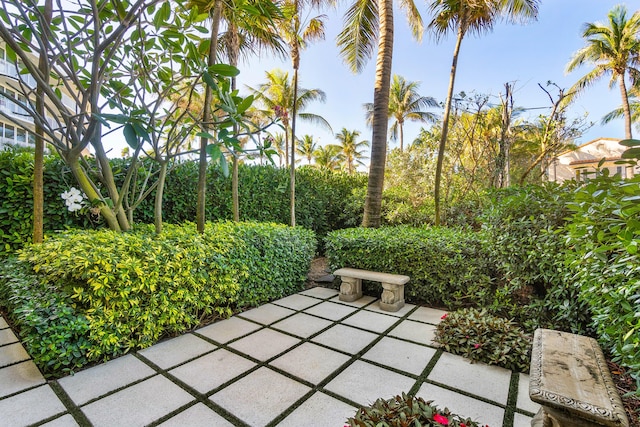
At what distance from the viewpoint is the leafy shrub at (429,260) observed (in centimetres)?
307

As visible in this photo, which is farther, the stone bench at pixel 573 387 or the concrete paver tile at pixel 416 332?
the concrete paver tile at pixel 416 332

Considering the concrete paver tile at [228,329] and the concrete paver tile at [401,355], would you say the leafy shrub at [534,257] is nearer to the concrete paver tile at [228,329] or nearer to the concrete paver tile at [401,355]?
the concrete paver tile at [401,355]

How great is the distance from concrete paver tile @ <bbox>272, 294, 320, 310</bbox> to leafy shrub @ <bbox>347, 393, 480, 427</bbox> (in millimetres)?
2196

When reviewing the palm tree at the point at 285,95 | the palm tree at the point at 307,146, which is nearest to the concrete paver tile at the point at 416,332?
the palm tree at the point at 285,95

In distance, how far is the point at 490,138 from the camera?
6250mm

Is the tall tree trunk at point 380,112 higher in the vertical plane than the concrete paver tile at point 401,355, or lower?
higher

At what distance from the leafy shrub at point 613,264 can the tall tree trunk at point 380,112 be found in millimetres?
3008

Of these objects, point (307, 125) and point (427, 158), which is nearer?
point (427, 158)

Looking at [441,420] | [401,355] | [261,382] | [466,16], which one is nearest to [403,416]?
A: [441,420]

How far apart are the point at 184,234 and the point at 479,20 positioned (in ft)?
18.1

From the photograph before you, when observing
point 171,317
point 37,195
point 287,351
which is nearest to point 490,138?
point 287,351

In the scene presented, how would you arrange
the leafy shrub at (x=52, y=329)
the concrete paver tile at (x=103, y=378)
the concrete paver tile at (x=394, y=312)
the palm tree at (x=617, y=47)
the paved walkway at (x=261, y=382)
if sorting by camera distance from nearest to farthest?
the paved walkway at (x=261, y=382), the concrete paver tile at (x=103, y=378), the leafy shrub at (x=52, y=329), the concrete paver tile at (x=394, y=312), the palm tree at (x=617, y=47)

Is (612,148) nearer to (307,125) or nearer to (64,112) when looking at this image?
(307,125)

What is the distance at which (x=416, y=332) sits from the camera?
267 centimetres
